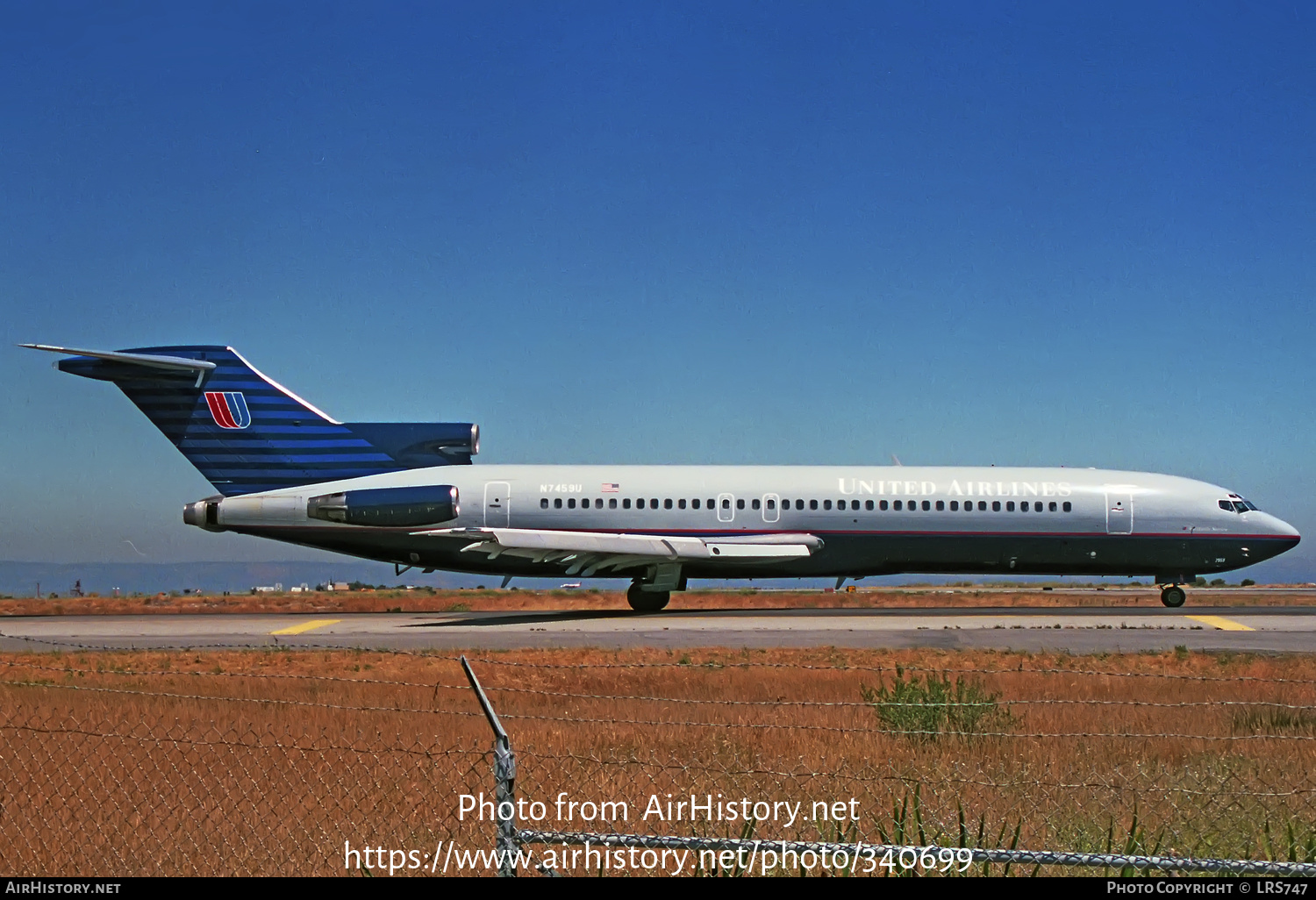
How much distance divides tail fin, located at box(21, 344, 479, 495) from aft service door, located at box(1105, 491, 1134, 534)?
1954 cm

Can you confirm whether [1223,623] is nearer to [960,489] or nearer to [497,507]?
[960,489]

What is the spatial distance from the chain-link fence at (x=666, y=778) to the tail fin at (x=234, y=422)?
15.3 meters

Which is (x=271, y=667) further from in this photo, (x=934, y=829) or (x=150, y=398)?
(x=150, y=398)

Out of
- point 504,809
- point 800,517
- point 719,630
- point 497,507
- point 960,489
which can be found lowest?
point 719,630

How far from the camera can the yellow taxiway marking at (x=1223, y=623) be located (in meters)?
24.0

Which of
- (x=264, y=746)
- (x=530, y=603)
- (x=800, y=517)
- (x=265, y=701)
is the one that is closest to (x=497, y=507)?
(x=800, y=517)

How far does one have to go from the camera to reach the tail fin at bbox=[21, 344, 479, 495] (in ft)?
99.5

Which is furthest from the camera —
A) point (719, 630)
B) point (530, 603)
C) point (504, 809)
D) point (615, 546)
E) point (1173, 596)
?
point (530, 603)

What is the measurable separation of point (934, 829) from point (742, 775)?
1981 millimetres

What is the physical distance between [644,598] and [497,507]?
4.55 metres

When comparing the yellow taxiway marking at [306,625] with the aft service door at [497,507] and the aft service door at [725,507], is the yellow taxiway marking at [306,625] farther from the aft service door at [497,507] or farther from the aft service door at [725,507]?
the aft service door at [725,507]

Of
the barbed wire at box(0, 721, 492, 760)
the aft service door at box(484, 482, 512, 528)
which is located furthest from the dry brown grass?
the barbed wire at box(0, 721, 492, 760)

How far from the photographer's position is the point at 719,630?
23328 mm

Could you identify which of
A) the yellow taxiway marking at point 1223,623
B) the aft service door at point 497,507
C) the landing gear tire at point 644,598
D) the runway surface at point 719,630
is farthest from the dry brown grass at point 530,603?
the yellow taxiway marking at point 1223,623
